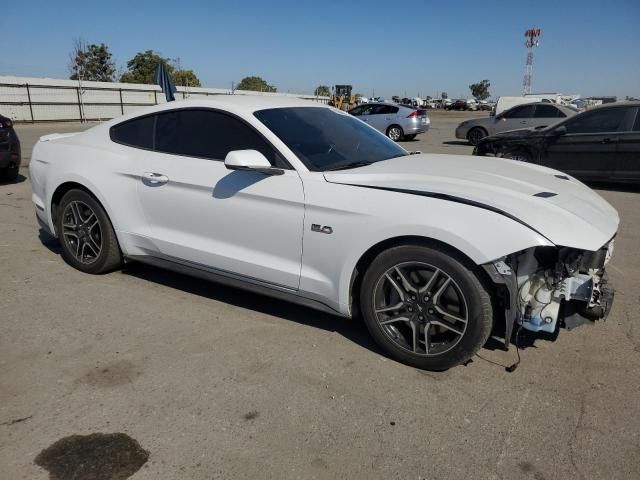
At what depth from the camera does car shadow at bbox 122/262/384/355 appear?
357cm

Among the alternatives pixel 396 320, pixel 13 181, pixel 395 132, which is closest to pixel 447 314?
pixel 396 320

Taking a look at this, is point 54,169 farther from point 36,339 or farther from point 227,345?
point 227,345

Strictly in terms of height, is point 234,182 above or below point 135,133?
below

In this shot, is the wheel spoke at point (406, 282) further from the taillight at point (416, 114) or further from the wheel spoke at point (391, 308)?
the taillight at point (416, 114)

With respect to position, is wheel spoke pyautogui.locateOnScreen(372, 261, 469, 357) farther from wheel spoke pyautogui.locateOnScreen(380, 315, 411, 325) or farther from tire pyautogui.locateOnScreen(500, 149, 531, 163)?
tire pyautogui.locateOnScreen(500, 149, 531, 163)

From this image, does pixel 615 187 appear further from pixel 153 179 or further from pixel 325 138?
pixel 153 179

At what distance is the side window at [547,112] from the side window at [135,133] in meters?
14.2

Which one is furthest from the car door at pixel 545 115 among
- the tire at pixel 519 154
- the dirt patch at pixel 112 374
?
the dirt patch at pixel 112 374

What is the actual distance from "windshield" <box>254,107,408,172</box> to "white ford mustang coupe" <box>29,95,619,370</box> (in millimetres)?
14

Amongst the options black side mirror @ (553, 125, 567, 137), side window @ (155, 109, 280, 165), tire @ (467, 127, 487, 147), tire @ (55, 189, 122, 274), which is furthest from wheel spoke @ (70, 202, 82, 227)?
tire @ (467, 127, 487, 147)

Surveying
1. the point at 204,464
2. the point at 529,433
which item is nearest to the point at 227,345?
the point at 204,464

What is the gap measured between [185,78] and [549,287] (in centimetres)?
6975

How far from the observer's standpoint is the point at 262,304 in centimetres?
397

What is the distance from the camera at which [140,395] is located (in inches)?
109
